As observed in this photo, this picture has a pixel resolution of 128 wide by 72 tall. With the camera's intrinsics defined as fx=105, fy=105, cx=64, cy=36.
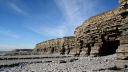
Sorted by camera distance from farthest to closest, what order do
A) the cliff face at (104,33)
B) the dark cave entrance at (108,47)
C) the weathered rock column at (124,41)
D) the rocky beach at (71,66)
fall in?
the dark cave entrance at (108,47), the cliff face at (104,33), the weathered rock column at (124,41), the rocky beach at (71,66)

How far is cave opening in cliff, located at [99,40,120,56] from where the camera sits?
991 inches

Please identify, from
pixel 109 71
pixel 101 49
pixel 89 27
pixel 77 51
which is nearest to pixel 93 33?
pixel 89 27

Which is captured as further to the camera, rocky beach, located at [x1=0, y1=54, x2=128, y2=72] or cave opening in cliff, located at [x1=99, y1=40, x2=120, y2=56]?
cave opening in cliff, located at [x1=99, y1=40, x2=120, y2=56]

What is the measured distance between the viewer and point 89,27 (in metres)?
27.8

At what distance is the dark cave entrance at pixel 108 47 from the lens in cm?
2509

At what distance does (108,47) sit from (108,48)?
0.26 meters

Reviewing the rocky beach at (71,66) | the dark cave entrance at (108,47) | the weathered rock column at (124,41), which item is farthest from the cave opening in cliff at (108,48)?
the weathered rock column at (124,41)

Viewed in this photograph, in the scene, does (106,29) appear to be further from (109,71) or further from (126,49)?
(109,71)

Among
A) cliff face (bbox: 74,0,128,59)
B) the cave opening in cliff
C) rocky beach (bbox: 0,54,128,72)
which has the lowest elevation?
rocky beach (bbox: 0,54,128,72)

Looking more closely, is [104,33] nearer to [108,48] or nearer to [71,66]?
[108,48]

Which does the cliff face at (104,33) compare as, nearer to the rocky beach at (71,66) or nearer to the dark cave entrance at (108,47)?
the dark cave entrance at (108,47)

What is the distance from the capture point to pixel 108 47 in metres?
27.0

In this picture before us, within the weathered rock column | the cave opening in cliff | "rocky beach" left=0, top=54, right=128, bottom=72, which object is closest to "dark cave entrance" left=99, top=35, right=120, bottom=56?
the cave opening in cliff

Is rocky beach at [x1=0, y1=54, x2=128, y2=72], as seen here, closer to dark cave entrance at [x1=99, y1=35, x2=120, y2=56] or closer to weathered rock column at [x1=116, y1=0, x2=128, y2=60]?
weathered rock column at [x1=116, y1=0, x2=128, y2=60]
